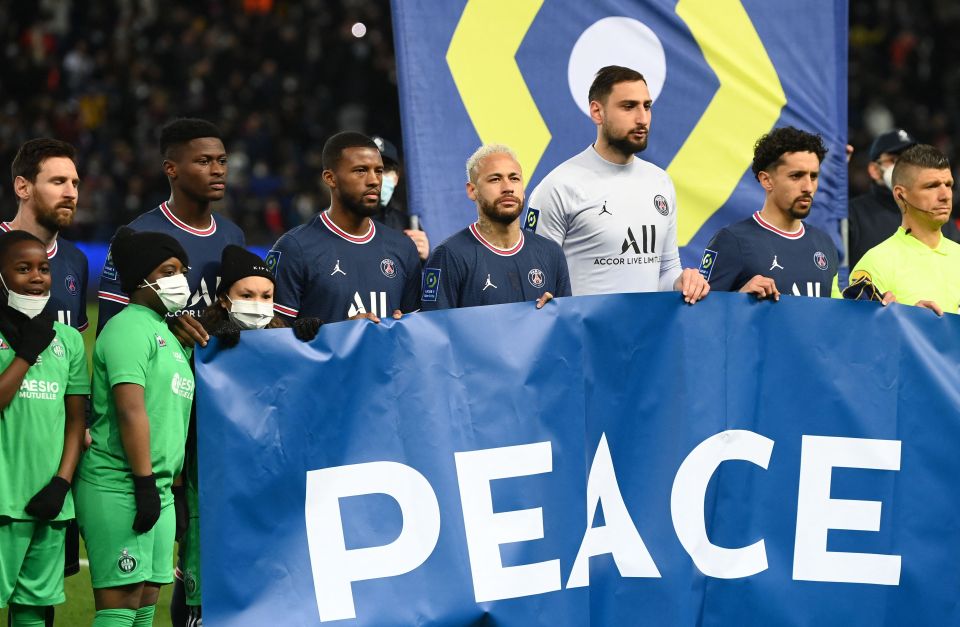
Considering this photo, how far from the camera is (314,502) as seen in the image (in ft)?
17.5

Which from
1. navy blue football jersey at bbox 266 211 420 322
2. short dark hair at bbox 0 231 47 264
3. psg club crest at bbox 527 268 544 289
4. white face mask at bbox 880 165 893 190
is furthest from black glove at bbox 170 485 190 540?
white face mask at bbox 880 165 893 190

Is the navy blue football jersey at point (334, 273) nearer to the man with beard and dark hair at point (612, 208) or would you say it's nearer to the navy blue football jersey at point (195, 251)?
the navy blue football jersey at point (195, 251)

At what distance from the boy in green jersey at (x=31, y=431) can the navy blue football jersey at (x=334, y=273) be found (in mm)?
1094

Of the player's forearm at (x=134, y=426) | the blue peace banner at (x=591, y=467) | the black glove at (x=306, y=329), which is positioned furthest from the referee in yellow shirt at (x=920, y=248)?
the player's forearm at (x=134, y=426)

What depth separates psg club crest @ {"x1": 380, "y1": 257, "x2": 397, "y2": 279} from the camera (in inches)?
239

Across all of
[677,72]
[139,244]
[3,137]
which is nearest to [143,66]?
[3,137]

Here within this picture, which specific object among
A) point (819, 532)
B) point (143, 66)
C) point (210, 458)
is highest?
point (143, 66)

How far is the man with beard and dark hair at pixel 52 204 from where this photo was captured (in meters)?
5.84

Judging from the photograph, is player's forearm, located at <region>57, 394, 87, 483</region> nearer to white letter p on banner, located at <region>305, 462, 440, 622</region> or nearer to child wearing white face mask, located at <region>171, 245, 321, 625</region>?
child wearing white face mask, located at <region>171, 245, 321, 625</region>

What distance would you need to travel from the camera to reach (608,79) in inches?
259

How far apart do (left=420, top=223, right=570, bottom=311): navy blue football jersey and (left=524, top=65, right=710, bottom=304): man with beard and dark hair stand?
17.4 inches

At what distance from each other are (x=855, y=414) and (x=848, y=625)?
2.68ft

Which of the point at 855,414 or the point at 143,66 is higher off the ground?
the point at 143,66

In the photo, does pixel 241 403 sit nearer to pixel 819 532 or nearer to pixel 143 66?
pixel 819 532
